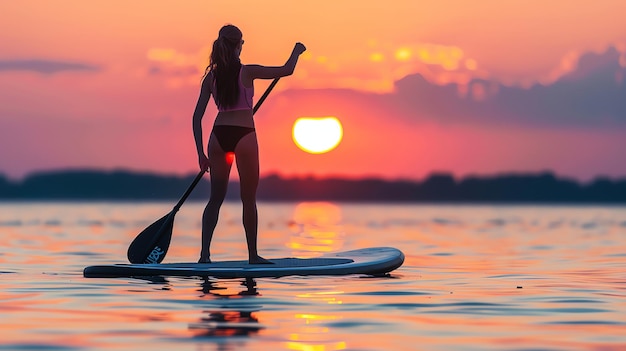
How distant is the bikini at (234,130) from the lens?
10859mm

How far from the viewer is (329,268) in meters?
11.2

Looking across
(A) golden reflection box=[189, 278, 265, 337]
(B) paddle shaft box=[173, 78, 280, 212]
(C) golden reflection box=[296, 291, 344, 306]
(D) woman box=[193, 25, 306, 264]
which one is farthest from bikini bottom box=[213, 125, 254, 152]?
(A) golden reflection box=[189, 278, 265, 337]

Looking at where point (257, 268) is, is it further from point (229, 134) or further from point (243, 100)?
point (243, 100)

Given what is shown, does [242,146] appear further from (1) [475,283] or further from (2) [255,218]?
(1) [475,283]

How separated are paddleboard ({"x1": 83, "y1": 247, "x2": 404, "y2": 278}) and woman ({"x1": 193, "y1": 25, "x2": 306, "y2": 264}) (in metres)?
0.41

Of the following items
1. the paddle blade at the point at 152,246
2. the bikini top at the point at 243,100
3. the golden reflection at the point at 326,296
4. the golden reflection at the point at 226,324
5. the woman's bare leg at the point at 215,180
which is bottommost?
the golden reflection at the point at 226,324

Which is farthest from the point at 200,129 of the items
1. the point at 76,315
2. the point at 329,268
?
the point at 76,315

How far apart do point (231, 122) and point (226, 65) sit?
0.59m

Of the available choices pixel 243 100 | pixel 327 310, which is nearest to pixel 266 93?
pixel 243 100

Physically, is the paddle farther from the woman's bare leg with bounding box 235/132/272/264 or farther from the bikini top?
the bikini top

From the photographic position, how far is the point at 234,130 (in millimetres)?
10891

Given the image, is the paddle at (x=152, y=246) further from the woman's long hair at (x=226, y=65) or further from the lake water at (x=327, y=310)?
the woman's long hair at (x=226, y=65)

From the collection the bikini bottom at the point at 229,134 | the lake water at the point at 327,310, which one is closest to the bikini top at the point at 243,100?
the bikini bottom at the point at 229,134

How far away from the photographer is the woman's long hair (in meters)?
10.7
